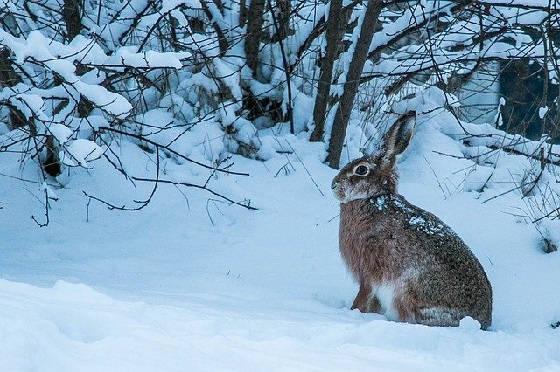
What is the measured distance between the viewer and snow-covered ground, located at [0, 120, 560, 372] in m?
2.82

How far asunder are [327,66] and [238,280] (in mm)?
2909

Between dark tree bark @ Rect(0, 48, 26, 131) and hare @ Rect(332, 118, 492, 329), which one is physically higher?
→ dark tree bark @ Rect(0, 48, 26, 131)

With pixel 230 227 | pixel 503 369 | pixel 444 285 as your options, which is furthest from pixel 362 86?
pixel 503 369

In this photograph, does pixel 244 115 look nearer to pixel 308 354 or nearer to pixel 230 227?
pixel 230 227

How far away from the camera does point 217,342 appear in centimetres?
300

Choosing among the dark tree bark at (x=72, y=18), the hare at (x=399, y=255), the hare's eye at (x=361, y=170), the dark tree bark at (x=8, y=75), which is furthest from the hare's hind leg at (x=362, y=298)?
the dark tree bark at (x=72, y=18)

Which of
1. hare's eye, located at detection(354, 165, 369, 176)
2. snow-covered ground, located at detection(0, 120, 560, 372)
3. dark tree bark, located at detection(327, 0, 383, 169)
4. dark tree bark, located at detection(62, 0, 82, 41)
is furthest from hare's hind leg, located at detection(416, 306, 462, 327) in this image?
dark tree bark, located at detection(62, 0, 82, 41)

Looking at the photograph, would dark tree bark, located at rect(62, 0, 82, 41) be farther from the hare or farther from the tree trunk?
the hare

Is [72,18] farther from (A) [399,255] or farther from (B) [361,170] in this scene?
(A) [399,255]

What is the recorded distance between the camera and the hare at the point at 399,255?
181 inches

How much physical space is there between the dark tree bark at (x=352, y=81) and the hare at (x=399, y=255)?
6.95 ft

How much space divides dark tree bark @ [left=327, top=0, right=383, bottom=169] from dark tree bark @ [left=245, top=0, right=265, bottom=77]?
101 centimetres

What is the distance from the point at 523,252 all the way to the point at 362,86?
10.00ft

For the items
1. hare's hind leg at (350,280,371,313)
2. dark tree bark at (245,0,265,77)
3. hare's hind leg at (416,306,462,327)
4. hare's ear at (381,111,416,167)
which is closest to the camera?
hare's hind leg at (416,306,462,327)
